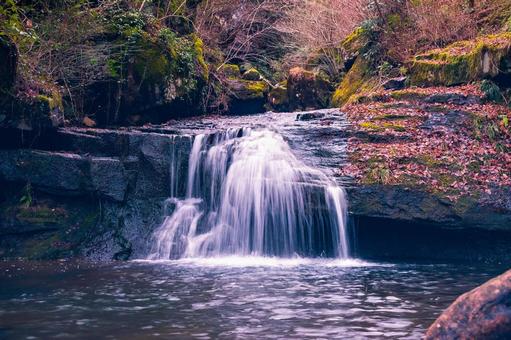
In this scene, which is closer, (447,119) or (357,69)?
(447,119)

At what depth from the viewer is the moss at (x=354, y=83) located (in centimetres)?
2106

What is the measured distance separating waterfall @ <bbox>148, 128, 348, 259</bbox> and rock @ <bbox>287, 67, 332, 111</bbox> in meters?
8.13

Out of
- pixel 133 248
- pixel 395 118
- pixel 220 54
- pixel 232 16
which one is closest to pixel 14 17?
pixel 133 248

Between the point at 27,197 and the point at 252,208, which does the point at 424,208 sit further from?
the point at 27,197

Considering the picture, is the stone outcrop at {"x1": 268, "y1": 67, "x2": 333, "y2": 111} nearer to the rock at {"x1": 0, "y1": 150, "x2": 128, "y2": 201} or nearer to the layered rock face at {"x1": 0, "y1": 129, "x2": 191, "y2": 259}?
the layered rock face at {"x1": 0, "y1": 129, "x2": 191, "y2": 259}

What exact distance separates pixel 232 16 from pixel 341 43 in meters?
4.97

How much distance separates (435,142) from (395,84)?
5061 millimetres

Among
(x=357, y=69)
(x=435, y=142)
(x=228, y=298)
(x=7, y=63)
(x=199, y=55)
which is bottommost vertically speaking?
(x=228, y=298)

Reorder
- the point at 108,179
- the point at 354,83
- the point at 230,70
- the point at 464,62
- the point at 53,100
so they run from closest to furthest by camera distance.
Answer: the point at 108,179 < the point at 53,100 < the point at 464,62 < the point at 354,83 < the point at 230,70

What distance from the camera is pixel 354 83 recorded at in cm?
2159

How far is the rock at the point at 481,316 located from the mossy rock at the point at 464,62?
11185 millimetres

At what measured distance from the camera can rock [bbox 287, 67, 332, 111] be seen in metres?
22.9

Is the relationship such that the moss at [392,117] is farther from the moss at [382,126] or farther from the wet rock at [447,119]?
the wet rock at [447,119]

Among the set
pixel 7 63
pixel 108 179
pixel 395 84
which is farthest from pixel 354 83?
pixel 7 63
